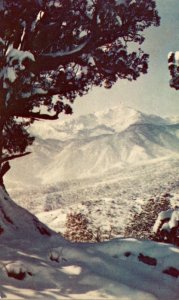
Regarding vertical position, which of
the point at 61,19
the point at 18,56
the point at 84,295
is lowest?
the point at 84,295

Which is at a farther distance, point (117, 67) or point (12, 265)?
point (117, 67)

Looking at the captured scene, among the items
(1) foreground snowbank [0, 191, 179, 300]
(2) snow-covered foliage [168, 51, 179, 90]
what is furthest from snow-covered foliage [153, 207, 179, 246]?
(2) snow-covered foliage [168, 51, 179, 90]

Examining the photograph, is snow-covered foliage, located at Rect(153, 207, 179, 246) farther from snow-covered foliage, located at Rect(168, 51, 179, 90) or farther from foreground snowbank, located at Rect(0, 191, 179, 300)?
snow-covered foliage, located at Rect(168, 51, 179, 90)

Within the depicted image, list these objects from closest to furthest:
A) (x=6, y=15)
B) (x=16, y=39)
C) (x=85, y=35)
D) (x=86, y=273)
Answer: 1. (x=86, y=273)
2. (x=6, y=15)
3. (x=16, y=39)
4. (x=85, y=35)

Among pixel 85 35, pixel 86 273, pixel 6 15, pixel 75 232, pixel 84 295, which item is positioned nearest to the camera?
pixel 84 295

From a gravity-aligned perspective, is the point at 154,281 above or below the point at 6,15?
below

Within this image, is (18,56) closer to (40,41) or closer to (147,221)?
(40,41)

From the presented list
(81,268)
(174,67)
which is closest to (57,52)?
(174,67)

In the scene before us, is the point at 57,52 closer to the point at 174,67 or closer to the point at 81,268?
the point at 174,67

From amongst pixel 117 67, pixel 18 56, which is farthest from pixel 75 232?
pixel 18 56
